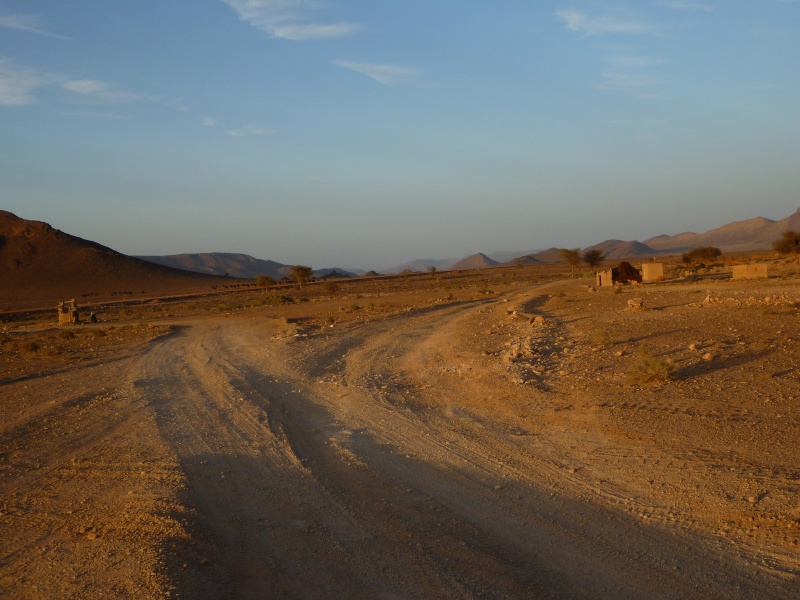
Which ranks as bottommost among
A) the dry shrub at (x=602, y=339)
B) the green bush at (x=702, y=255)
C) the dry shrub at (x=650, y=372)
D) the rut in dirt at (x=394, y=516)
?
the rut in dirt at (x=394, y=516)

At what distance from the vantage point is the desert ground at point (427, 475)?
5574mm

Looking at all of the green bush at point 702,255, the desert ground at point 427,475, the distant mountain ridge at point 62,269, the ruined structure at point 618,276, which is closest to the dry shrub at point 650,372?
the desert ground at point 427,475

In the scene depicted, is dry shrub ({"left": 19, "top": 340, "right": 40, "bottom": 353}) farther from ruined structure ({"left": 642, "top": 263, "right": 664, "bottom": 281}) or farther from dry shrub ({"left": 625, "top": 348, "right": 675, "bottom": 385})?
ruined structure ({"left": 642, "top": 263, "right": 664, "bottom": 281})

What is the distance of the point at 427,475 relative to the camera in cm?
817

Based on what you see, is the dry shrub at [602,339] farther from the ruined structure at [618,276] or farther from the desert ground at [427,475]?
the ruined structure at [618,276]

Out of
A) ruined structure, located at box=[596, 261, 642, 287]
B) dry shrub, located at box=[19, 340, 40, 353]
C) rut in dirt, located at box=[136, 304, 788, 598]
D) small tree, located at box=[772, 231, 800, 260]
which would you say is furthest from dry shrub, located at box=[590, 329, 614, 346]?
small tree, located at box=[772, 231, 800, 260]

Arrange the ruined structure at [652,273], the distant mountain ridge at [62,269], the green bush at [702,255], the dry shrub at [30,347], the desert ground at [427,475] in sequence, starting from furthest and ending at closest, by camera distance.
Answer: the distant mountain ridge at [62,269], the green bush at [702,255], the ruined structure at [652,273], the dry shrub at [30,347], the desert ground at [427,475]

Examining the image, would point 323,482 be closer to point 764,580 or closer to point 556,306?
point 764,580

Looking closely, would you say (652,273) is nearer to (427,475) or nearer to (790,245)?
(790,245)

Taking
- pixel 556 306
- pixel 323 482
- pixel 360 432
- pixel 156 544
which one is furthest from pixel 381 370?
pixel 556 306

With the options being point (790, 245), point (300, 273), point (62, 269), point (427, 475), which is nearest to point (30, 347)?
point (427, 475)

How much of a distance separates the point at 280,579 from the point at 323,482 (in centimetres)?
252

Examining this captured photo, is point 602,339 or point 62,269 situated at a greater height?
point 62,269

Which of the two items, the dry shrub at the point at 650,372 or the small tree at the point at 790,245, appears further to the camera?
the small tree at the point at 790,245
